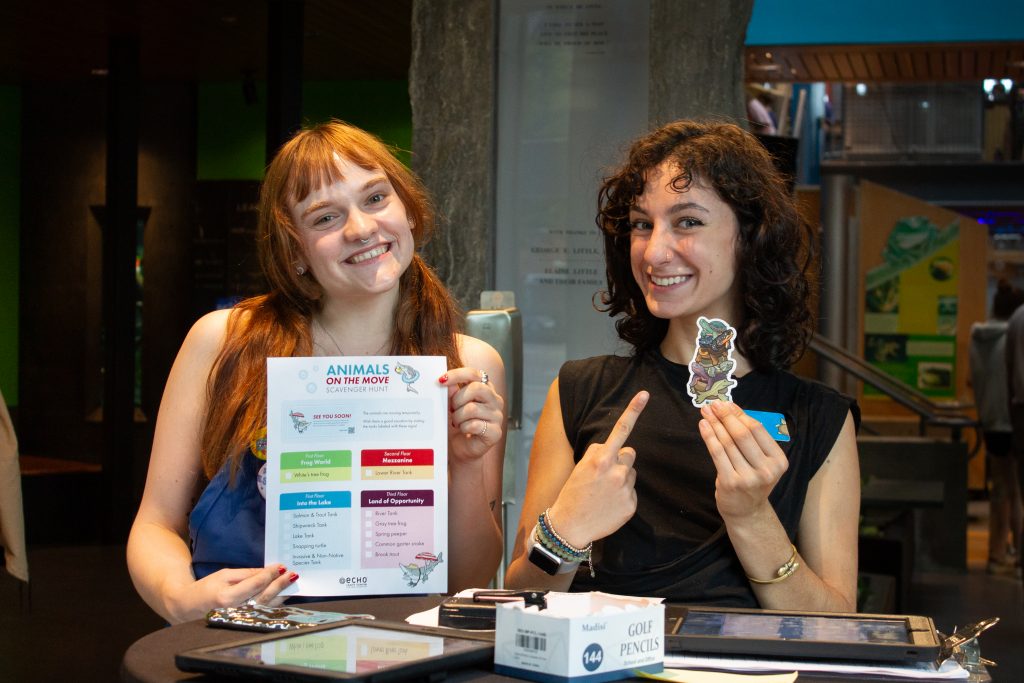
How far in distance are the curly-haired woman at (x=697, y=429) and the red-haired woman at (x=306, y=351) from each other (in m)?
0.17

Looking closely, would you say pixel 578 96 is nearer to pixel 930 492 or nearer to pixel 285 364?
pixel 285 364

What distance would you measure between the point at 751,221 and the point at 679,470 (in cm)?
46

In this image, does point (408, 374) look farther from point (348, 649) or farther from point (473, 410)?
point (348, 649)

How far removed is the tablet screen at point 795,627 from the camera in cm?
142

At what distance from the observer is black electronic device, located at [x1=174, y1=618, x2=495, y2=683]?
1.21 m

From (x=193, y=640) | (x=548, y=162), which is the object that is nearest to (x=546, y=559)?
(x=193, y=640)

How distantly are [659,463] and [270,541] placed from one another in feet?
2.16

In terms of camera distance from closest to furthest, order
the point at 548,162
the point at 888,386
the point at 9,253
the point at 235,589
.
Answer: the point at 235,589 → the point at 548,162 → the point at 9,253 → the point at 888,386

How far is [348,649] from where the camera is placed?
1.30m

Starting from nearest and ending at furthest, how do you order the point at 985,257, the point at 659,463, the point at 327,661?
the point at 327,661
the point at 659,463
the point at 985,257

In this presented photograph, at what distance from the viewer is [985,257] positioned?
35.4 ft

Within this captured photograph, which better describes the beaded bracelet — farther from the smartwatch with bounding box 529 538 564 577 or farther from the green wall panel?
the green wall panel

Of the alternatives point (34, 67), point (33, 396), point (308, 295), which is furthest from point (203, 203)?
point (308, 295)

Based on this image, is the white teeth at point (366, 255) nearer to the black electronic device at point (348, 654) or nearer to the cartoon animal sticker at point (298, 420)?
the cartoon animal sticker at point (298, 420)
